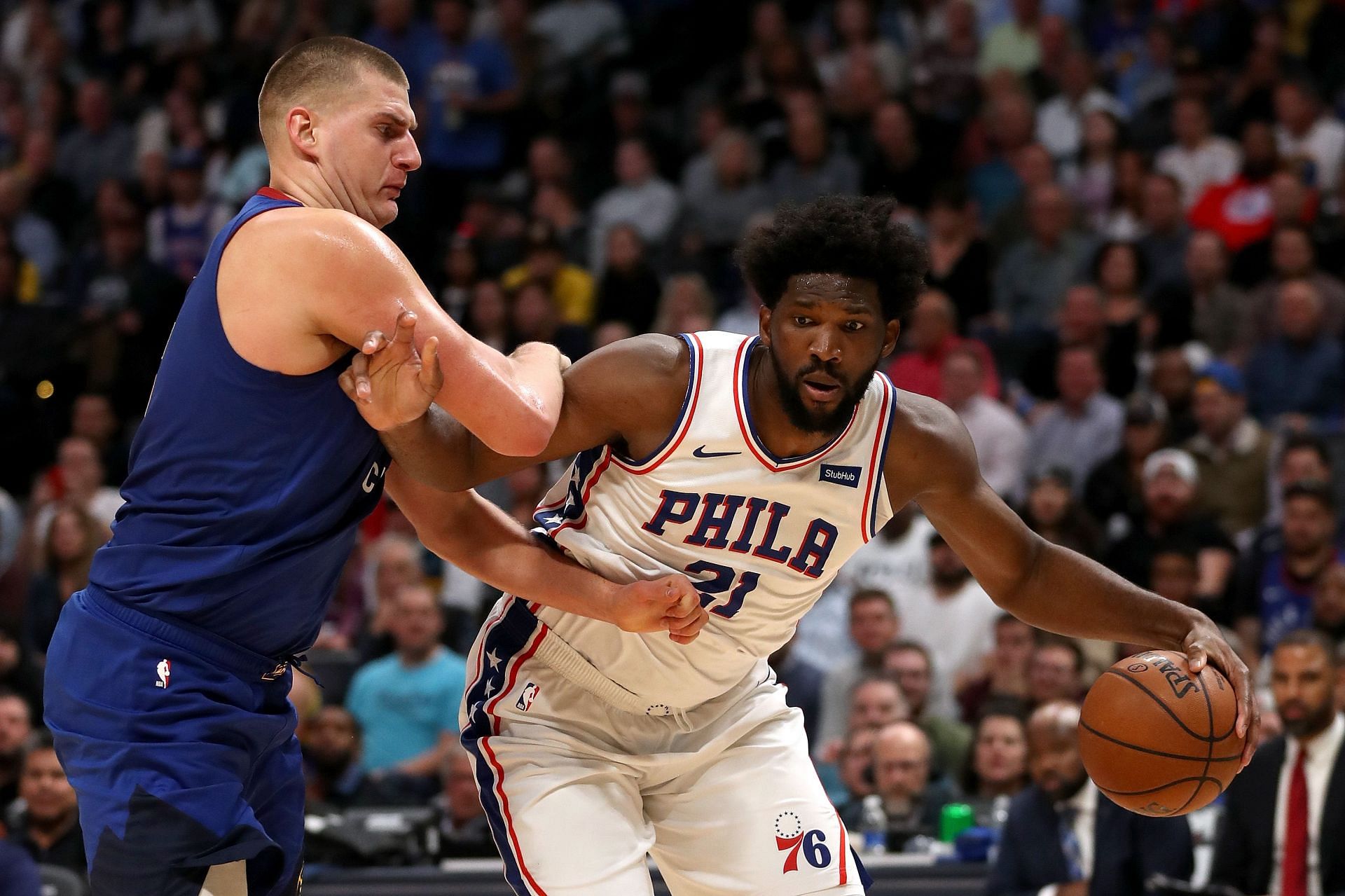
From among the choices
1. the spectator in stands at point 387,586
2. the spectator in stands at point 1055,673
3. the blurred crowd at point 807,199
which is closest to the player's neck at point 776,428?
the blurred crowd at point 807,199

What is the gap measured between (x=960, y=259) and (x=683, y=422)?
729 centimetres

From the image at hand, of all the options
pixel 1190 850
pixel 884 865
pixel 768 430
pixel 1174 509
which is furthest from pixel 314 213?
pixel 1174 509

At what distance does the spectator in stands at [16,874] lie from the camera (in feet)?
20.4

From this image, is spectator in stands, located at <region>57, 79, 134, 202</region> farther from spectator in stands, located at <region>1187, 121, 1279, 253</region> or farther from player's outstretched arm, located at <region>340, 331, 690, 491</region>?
player's outstretched arm, located at <region>340, 331, 690, 491</region>

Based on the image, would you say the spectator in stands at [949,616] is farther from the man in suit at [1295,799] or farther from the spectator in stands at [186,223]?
the spectator in stands at [186,223]

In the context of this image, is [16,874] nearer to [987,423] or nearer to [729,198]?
[987,423]

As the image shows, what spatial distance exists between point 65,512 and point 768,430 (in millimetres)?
6578

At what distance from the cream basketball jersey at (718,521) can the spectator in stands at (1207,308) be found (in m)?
6.53

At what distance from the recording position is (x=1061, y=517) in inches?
348

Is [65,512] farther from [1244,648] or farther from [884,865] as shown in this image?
[1244,648]

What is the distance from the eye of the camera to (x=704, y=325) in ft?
33.2

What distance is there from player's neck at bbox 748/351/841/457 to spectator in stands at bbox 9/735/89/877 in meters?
4.35

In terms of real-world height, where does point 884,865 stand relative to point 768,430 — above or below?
below

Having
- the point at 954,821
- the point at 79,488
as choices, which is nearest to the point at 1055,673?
the point at 954,821
